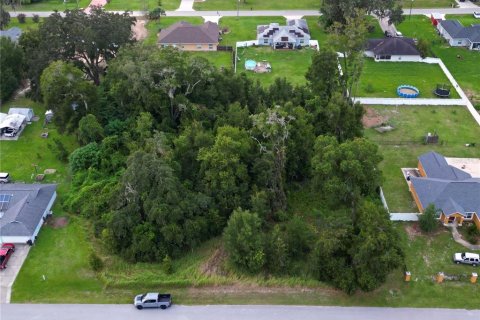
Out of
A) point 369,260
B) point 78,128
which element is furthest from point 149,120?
point 369,260

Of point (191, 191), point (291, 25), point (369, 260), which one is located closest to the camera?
point (369, 260)

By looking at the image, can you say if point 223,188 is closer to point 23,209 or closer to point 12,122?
point 23,209

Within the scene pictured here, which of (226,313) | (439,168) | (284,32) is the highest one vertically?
(284,32)

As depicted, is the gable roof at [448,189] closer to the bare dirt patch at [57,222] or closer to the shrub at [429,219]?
the shrub at [429,219]

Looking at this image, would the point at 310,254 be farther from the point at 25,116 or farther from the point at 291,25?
the point at 291,25

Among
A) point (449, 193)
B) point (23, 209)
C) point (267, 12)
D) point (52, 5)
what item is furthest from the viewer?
point (52, 5)

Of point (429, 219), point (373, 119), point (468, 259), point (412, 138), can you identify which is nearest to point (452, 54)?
point (373, 119)

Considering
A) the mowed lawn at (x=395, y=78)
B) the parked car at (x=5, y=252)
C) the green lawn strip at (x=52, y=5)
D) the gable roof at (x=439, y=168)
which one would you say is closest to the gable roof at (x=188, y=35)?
the mowed lawn at (x=395, y=78)
